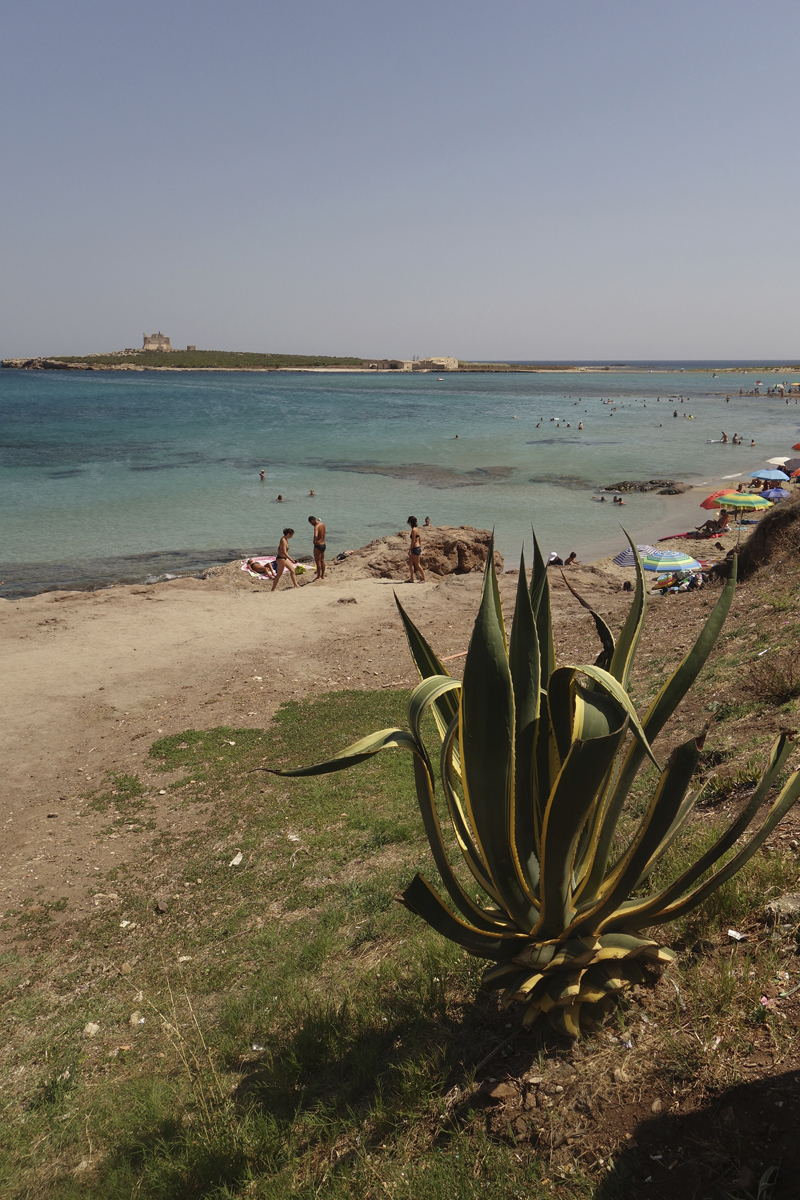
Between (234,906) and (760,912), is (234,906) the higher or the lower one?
the lower one

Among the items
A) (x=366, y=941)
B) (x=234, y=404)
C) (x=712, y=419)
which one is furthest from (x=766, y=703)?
(x=234, y=404)

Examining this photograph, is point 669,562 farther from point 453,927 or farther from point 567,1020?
point 453,927

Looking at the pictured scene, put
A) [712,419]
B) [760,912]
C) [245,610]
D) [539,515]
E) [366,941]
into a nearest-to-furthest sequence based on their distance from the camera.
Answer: [760,912] → [366,941] → [245,610] → [539,515] → [712,419]

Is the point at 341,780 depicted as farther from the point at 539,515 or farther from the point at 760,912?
the point at 539,515

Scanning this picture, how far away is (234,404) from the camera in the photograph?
78375 millimetres

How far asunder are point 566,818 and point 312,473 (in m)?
34.3

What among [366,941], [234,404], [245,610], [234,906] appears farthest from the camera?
[234,404]

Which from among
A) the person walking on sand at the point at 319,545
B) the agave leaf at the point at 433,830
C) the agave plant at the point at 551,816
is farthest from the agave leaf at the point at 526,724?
the person walking on sand at the point at 319,545

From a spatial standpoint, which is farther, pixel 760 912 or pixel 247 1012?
pixel 247 1012

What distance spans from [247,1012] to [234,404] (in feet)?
263

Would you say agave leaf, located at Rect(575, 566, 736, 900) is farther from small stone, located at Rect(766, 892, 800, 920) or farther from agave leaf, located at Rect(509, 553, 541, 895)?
small stone, located at Rect(766, 892, 800, 920)

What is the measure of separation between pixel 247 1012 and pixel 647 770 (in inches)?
115

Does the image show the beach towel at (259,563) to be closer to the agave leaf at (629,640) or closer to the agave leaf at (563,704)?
the agave leaf at (629,640)

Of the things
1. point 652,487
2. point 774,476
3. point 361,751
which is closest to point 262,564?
point 361,751
